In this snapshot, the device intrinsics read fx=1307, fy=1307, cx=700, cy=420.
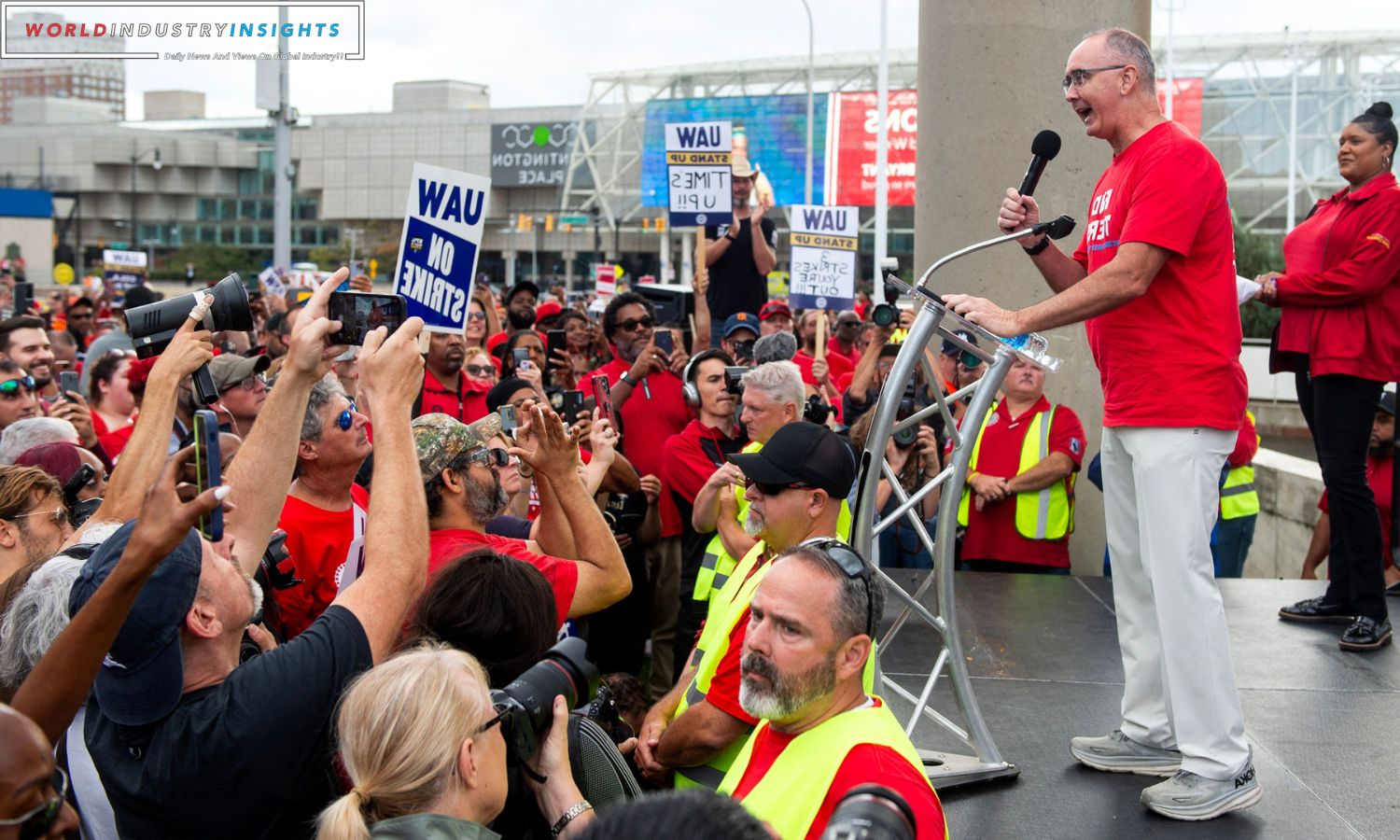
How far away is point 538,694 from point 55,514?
81.7 inches

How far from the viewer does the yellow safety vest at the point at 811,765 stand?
264 cm

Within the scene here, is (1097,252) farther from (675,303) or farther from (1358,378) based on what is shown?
(675,303)

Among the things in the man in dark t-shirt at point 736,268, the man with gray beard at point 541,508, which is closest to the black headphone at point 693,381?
the man with gray beard at point 541,508

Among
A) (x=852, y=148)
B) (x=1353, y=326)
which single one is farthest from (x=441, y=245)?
(x=852, y=148)

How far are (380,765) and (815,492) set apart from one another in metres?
1.95

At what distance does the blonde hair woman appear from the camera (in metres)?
2.34

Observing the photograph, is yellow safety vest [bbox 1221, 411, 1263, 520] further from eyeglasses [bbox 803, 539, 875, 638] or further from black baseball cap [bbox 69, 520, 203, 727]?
black baseball cap [bbox 69, 520, 203, 727]

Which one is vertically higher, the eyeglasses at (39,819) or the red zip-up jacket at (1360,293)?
the red zip-up jacket at (1360,293)

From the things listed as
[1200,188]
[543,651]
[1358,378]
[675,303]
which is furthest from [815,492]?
[675,303]

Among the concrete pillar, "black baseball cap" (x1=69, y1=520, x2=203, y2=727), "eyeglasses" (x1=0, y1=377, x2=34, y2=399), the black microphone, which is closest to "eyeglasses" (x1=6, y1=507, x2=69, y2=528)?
"black baseball cap" (x1=69, y1=520, x2=203, y2=727)

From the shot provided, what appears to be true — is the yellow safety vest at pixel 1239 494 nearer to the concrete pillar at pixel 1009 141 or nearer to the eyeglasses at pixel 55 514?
the concrete pillar at pixel 1009 141

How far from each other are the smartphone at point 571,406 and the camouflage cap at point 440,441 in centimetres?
103

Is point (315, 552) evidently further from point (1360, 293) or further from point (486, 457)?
point (1360, 293)

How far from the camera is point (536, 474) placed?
4398mm
